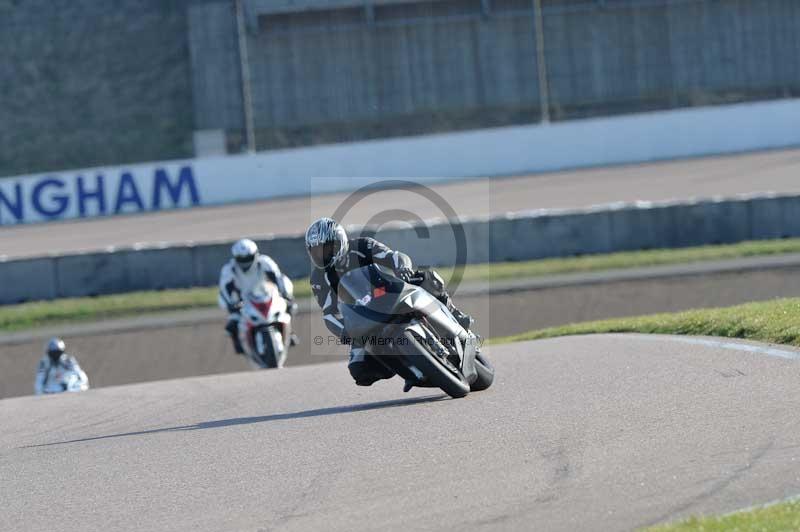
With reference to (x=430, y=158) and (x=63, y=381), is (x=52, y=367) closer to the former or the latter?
(x=63, y=381)

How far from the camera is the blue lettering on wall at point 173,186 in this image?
33.5 metres

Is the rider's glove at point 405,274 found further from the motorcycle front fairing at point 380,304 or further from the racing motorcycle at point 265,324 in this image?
the racing motorcycle at point 265,324

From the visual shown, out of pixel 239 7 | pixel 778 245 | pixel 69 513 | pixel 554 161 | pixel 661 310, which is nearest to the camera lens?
pixel 69 513

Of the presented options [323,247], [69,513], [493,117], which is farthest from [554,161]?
[69,513]

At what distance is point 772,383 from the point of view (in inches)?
301

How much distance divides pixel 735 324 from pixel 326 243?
400cm

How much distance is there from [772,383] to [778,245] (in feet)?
49.7

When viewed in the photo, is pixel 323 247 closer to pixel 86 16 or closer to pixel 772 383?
pixel 772 383

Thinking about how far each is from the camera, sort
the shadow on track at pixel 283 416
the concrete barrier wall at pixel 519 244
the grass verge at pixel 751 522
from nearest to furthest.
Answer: the grass verge at pixel 751 522, the shadow on track at pixel 283 416, the concrete barrier wall at pixel 519 244

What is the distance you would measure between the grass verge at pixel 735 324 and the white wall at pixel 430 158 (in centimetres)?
2182

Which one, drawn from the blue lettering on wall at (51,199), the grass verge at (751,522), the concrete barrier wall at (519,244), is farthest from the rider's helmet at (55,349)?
the blue lettering on wall at (51,199)

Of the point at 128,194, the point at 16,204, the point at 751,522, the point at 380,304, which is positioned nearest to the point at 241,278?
the point at 380,304

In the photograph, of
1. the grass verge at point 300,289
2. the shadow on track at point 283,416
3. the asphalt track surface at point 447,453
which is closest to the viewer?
the asphalt track surface at point 447,453

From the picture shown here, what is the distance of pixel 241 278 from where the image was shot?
48.4 ft
